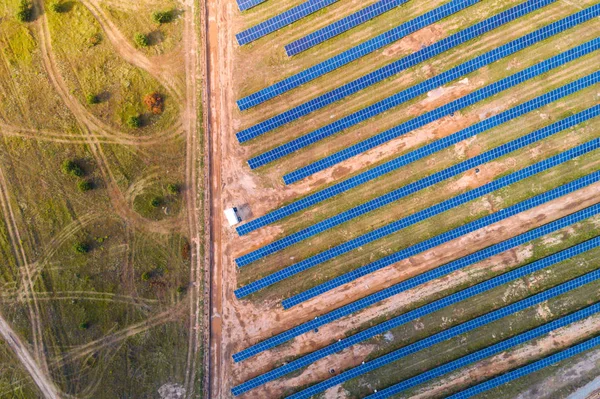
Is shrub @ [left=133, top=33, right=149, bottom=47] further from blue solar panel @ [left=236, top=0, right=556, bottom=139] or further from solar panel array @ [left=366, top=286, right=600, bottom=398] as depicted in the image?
solar panel array @ [left=366, top=286, right=600, bottom=398]

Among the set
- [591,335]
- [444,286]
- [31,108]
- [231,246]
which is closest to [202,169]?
[231,246]

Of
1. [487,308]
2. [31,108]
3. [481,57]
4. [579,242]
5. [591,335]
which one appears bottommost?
[591,335]

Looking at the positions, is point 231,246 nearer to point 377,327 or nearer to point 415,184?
point 377,327

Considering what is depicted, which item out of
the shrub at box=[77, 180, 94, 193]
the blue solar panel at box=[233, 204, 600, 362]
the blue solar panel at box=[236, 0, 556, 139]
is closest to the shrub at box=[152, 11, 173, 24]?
the blue solar panel at box=[236, 0, 556, 139]

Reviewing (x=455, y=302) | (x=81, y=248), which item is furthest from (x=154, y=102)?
(x=455, y=302)

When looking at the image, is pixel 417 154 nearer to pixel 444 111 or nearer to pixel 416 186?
pixel 416 186

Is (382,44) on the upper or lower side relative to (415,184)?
upper
